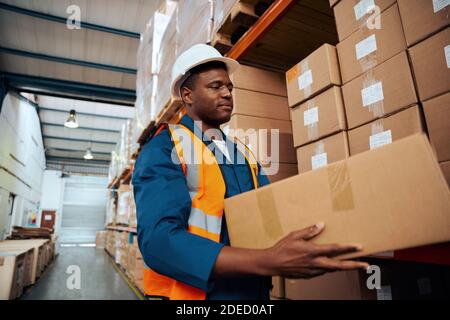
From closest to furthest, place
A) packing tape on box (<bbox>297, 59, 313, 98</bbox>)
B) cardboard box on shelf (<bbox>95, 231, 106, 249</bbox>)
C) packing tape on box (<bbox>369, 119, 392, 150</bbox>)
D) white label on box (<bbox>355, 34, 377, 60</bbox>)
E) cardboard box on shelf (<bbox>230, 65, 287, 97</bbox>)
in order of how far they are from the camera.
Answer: packing tape on box (<bbox>369, 119, 392, 150</bbox>), white label on box (<bbox>355, 34, 377, 60</bbox>), packing tape on box (<bbox>297, 59, 313, 98</bbox>), cardboard box on shelf (<bbox>230, 65, 287, 97</bbox>), cardboard box on shelf (<bbox>95, 231, 106, 249</bbox>)

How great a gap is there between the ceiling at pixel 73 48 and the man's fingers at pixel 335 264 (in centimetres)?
603

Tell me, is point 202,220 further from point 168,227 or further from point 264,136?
point 264,136

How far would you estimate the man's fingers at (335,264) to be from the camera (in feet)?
2.19

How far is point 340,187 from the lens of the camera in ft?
2.52

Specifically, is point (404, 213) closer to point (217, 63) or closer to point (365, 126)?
point (365, 126)

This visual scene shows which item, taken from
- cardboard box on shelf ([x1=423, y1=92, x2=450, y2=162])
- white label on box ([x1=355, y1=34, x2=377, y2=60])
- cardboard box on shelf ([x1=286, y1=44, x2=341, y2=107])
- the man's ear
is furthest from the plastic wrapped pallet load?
cardboard box on shelf ([x1=423, y1=92, x2=450, y2=162])

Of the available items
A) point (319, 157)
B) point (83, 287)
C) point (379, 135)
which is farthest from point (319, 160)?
point (83, 287)

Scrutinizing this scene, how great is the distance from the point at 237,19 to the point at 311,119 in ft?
3.47

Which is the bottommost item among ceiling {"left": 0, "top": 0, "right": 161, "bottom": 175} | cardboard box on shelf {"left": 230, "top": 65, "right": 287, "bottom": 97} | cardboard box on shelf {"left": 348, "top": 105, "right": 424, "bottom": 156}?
cardboard box on shelf {"left": 348, "top": 105, "right": 424, "bottom": 156}

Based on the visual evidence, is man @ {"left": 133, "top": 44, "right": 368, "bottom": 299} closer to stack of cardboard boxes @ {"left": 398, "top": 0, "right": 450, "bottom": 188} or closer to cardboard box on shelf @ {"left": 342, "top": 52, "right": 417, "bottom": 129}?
cardboard box on shelf @ {"left": 342, "top": 52, "right": 417, "bottom": 129}

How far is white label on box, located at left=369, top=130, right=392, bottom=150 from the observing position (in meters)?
1.32

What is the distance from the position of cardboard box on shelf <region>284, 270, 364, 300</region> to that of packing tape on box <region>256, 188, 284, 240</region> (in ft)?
3.05

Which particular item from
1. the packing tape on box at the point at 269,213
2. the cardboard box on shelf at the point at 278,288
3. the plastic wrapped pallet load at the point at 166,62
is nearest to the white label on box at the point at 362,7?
the packing tape on box at the point at 269,213

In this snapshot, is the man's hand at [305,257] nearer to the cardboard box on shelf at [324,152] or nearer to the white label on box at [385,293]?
the cardboard box on shelf at [324,152]
